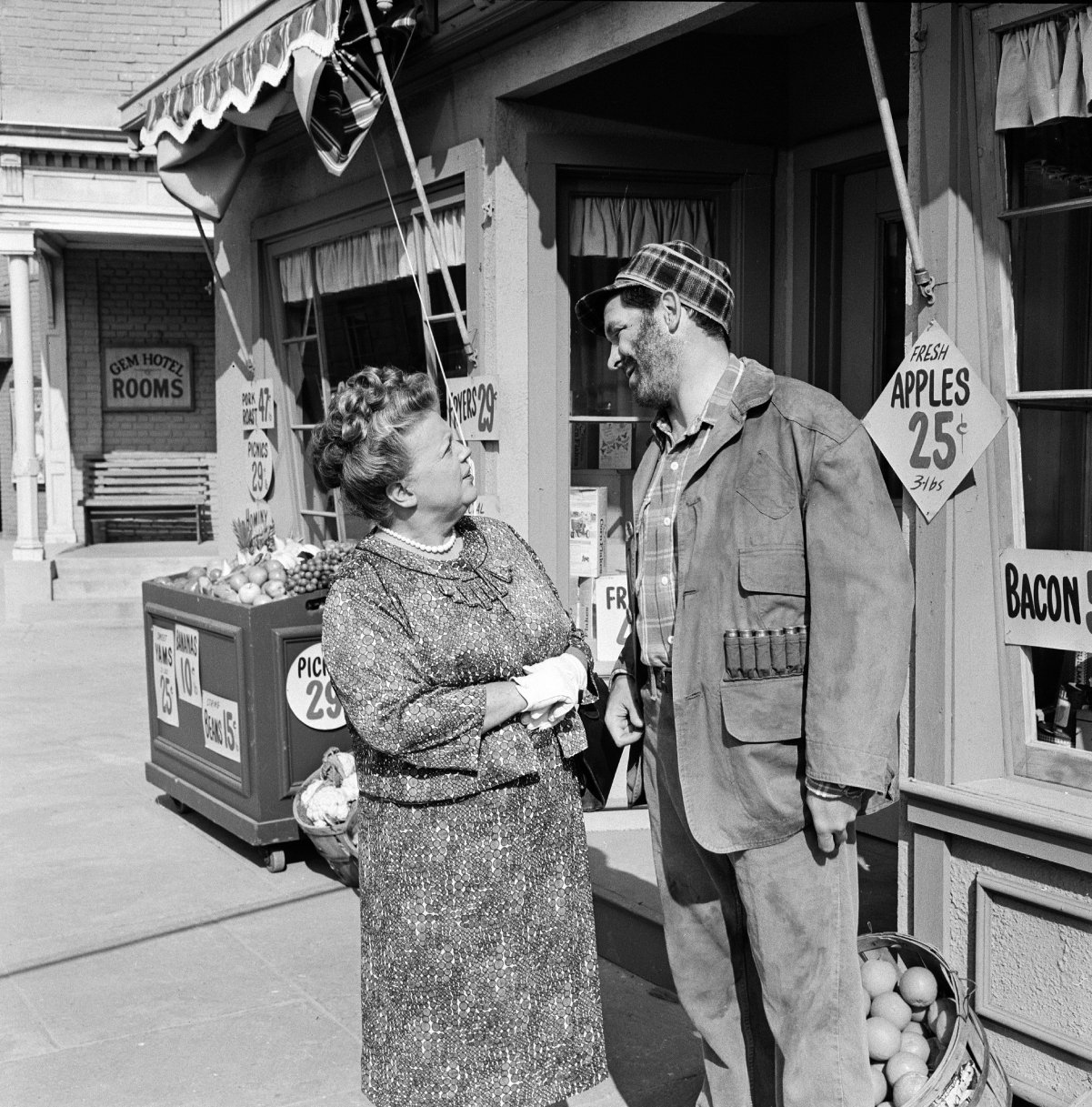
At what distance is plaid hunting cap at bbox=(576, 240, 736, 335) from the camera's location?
271cm

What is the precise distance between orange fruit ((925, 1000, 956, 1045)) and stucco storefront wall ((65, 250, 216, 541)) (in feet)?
46.4

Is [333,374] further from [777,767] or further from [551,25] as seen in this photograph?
[777,767]

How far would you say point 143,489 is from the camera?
627 inches

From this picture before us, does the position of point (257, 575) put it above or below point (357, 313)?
below

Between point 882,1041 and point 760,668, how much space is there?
1.04m

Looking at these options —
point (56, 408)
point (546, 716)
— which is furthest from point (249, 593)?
point (56, 408)

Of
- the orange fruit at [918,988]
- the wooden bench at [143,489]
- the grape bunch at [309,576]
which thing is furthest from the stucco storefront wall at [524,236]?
the wooden bench at [143,489]

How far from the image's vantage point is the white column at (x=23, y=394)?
13211 mm

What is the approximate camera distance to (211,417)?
16578mm

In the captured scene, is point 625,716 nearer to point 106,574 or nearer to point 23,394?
point 106,574

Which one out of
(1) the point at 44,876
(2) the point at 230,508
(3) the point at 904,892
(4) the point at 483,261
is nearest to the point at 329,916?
(1) the point at 44,876

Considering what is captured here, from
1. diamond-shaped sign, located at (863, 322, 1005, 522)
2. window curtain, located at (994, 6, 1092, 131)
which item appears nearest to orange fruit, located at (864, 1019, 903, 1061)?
diamond-shaped sign, located at (863, 322, 1005, 522)

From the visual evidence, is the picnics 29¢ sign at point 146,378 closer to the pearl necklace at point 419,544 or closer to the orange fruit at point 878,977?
the pearl necklace at point 419,544

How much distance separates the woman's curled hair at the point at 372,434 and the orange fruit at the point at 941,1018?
1.71 meters
